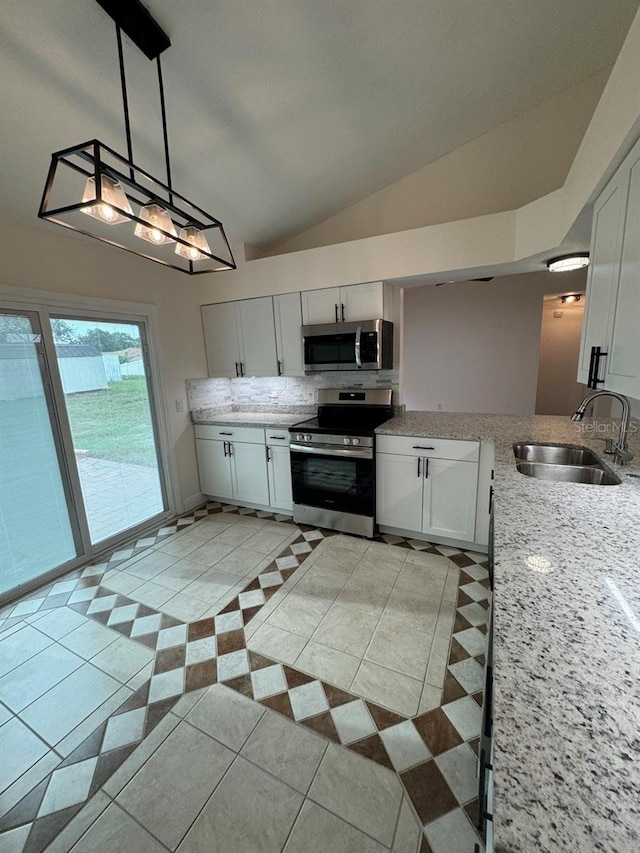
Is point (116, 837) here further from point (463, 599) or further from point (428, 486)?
point (428, 486)

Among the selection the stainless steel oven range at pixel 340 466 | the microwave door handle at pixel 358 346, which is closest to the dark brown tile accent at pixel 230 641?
the stainless steel oven range at pixel 340 466

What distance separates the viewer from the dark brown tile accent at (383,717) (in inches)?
58.6

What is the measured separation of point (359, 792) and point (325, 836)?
169mm

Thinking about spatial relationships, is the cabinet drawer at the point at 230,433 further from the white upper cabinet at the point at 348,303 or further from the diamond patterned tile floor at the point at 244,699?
the diamond patterned tile floor at the point at 244,699

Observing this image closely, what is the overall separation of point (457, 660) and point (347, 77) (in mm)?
3133

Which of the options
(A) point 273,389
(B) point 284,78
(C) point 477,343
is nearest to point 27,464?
(A) point 273,389

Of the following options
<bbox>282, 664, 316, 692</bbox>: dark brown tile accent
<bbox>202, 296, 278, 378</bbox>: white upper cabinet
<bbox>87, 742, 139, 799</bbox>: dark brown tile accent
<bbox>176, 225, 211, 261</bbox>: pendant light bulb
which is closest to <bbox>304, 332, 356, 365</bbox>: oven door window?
<bbox>202, 296, 278, 378</bbox>: white upper cabinet

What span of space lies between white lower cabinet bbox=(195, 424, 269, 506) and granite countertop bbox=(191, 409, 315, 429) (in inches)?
2.6

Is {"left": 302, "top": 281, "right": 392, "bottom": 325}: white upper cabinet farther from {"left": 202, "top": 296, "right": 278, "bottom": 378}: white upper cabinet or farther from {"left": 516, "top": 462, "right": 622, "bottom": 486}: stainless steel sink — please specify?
{"left": 516, "top": 462, "right": 622, "bottom": 486}: stainless steel sink

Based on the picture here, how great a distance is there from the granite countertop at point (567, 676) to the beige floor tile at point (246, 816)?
1102 millimetres

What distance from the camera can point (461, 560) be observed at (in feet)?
8.63

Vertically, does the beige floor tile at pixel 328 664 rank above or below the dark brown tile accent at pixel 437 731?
above

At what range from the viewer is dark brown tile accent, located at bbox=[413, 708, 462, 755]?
1398 mm

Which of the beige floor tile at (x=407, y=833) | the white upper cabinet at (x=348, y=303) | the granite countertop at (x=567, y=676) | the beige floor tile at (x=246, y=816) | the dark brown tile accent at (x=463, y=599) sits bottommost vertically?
the beige floor tile at (x=407, y=833)
